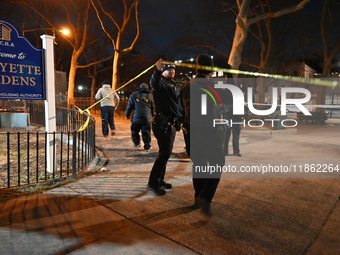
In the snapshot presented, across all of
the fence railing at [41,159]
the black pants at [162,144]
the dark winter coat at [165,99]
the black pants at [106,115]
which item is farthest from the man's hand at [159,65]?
the black pants at [106,115]

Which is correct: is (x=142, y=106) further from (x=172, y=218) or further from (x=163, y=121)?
(x=172, y=218)

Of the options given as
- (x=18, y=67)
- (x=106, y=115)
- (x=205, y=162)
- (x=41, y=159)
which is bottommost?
(x=41, y=159)

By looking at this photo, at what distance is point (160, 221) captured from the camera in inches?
130

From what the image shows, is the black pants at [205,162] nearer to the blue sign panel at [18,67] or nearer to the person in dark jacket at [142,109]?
the blue sign panel at [18,67]

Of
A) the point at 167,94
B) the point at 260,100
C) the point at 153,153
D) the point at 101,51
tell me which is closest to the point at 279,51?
the point at 260,100

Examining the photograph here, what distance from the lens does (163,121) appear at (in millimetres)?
4004

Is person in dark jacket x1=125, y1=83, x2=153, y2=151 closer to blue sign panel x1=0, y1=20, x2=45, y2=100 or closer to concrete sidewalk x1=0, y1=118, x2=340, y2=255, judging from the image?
concrete sidewalk x1=0, y1=118, x2=340, y2=255

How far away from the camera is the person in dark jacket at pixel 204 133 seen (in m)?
3.52

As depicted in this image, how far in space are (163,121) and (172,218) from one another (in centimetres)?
133

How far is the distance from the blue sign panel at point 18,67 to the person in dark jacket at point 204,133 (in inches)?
108

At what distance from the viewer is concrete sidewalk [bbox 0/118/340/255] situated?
9.14 feet

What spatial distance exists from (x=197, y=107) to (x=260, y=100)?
19657 millimetres

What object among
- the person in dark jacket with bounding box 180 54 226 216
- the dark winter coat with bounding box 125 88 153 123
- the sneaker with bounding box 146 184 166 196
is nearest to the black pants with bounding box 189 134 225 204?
the person in dark jacket with bounding box 180 54 226 216

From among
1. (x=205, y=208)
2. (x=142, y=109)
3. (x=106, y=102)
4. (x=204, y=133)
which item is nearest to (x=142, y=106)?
(x=142, y=109)
